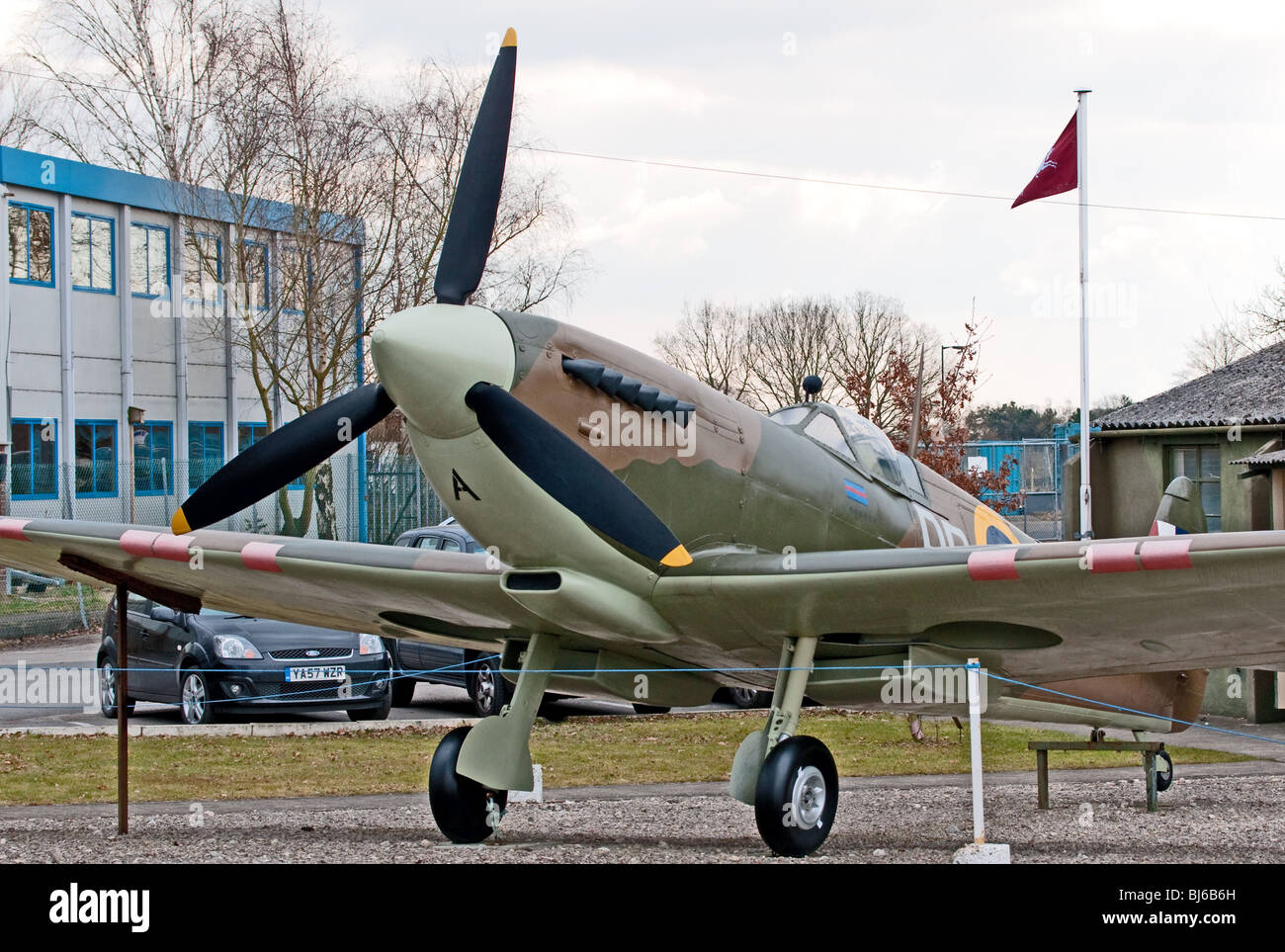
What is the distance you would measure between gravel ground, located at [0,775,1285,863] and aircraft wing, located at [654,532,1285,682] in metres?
1.28

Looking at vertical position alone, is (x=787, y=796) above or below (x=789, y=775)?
below

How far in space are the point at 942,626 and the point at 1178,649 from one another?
1.28 m

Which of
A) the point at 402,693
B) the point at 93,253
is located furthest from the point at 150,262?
the point at 402,693

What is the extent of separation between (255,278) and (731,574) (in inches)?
1001

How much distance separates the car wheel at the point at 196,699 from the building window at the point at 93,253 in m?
19.0

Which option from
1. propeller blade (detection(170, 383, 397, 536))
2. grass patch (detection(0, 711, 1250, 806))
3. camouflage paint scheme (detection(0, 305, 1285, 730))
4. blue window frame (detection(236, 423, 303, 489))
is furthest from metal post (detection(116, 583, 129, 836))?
blue window frame (detection(236, 423, 303, 489))

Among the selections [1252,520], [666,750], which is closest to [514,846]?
[666,750]

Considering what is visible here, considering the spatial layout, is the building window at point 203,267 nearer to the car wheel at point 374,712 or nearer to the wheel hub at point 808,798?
the car wheel at point 374,712

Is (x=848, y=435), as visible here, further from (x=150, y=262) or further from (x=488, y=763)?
(x=150, y=262)

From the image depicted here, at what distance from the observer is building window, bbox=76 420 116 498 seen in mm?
28812

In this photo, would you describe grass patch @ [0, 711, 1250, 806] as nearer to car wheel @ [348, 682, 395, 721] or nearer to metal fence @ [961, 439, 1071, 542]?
car wheel @ [348, 682, 395, 721]

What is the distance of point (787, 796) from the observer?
688 cm

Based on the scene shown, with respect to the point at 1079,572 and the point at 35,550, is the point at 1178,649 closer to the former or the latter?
the point at 1079,572

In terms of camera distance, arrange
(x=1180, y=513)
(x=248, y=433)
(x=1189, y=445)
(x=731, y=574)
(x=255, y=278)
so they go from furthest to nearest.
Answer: (x=248, y=433) → (x=255, y=278) → (x=1189, y=445) → (x=1180, y=513) → (x=731, y=574)
